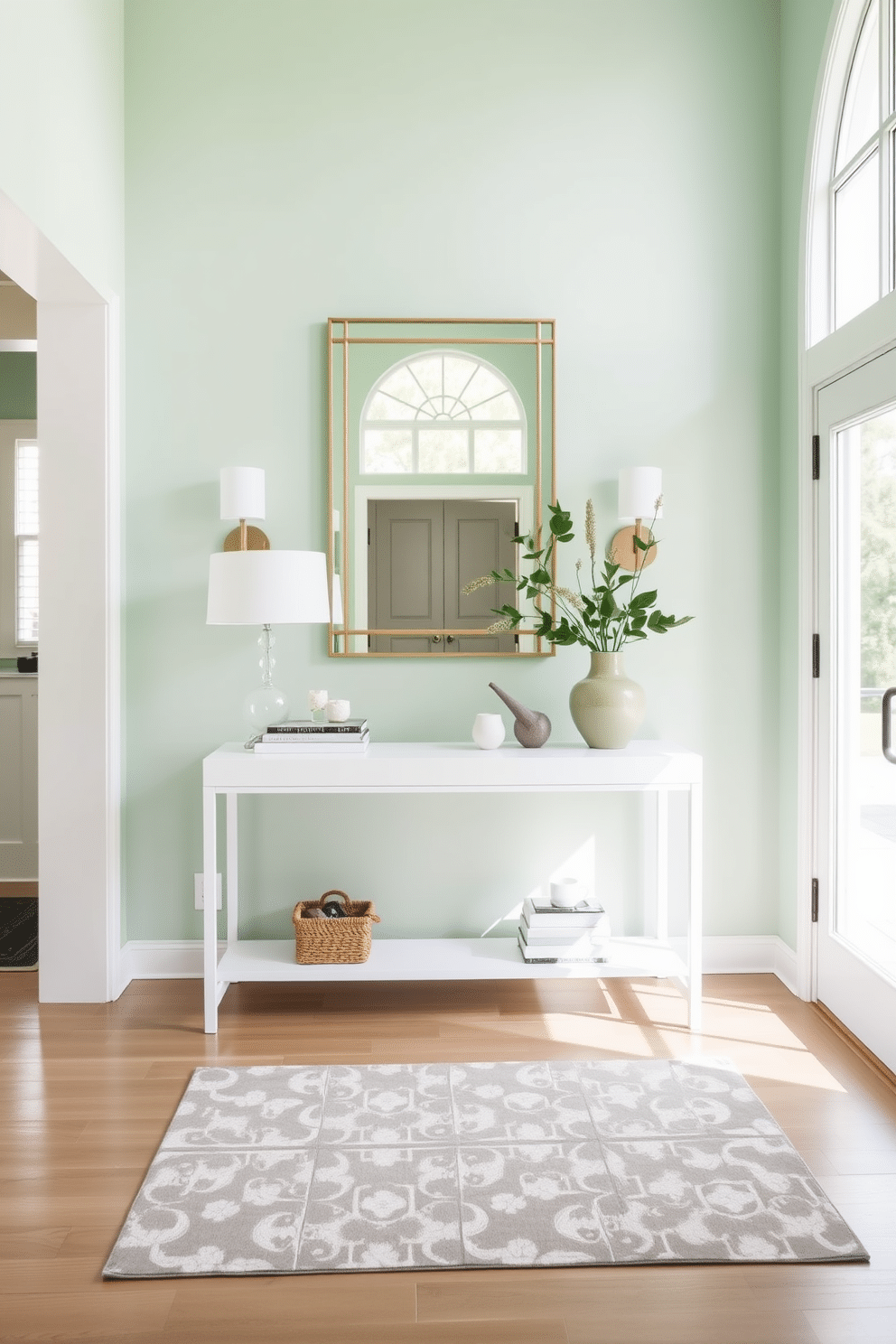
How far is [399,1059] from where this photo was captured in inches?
105

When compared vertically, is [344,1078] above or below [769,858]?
below

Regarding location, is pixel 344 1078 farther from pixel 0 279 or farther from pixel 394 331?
pixel 0 279

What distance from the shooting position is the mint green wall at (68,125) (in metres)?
2.30

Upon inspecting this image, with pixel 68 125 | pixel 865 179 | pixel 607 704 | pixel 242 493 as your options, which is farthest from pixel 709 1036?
pixel 68 125

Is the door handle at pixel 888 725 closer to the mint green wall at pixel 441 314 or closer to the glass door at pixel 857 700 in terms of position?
the glass door at pixel 857 700

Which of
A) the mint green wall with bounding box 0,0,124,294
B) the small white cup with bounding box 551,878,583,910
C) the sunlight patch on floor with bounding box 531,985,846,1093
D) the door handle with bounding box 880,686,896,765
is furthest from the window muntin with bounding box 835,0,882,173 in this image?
the sunlight patch on floor with bounding box 531,985,846,1093

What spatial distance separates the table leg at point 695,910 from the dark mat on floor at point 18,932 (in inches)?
89.0

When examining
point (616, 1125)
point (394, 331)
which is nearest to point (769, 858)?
point (616, 1125)

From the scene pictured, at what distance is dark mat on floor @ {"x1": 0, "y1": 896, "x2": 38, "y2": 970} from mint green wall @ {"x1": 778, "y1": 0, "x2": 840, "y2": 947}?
2.66 m

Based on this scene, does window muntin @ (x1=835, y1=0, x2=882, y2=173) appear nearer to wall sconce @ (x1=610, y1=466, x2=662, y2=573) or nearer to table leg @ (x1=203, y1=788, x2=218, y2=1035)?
wall sconce @ (x1=610, y1=466, x2=662, y2=573)

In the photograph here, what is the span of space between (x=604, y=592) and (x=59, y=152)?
1.97 meters

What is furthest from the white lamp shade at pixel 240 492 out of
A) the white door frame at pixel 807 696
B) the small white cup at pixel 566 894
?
the white door frame at pixel 807 696

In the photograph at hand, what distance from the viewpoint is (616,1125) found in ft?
7.50

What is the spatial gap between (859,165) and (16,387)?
13.0 ft
